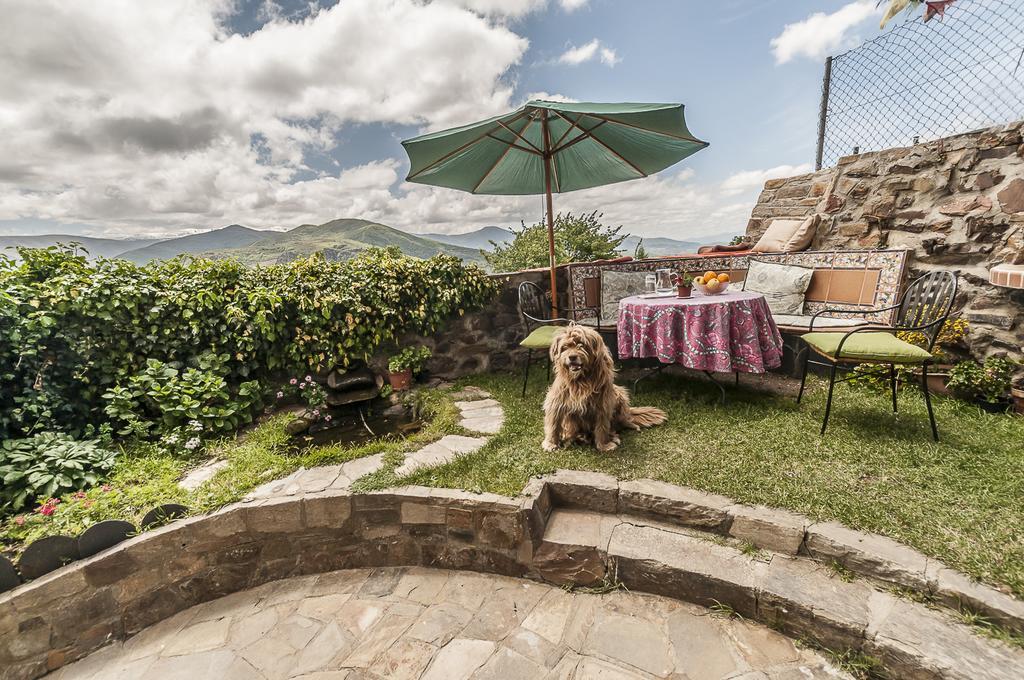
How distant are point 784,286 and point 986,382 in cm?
154

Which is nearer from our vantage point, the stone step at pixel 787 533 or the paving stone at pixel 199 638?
the stone step at pixel 787 533

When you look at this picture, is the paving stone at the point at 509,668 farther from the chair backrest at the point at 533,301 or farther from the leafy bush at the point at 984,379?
the leafy bush at the point at 984,379

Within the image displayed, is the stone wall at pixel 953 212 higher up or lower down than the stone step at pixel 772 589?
higher up

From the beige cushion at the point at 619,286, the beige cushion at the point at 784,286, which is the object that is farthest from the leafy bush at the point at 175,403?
the beige cushion at the point at 784,286

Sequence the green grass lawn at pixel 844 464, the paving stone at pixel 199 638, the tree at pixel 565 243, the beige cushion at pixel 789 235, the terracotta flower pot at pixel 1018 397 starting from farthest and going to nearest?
the tree at pixel 565 243 < the beige cushion at pixel 789 235 < the terracotta flower pot at pixel 1018 397 < the paving stone at pixel 199 638 < the green grass lawn at pixel 844 464

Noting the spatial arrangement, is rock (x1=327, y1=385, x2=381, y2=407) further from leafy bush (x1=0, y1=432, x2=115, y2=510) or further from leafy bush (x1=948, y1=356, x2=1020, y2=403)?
leafy bush (x1=948, y1=356, x2=1020, y2=403)

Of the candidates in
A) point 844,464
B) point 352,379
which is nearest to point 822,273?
point 844,464

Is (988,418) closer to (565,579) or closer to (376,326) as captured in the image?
(565,579)

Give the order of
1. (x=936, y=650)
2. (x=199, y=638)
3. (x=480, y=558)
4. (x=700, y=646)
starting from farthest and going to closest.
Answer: (x=480, y=558) → (x=199, y=638) → (x=700, y=646) → (x=936, y=650)

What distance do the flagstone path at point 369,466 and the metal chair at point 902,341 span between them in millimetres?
2144

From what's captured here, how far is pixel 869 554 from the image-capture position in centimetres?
142

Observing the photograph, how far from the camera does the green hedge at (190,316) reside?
98.5 inches

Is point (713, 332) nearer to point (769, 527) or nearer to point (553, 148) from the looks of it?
point (769, 527)

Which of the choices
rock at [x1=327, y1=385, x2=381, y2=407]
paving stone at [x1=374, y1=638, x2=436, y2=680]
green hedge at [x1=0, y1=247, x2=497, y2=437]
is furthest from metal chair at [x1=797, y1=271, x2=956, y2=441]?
rock at [x1=327, y1=385, x2=381, y2=407]
